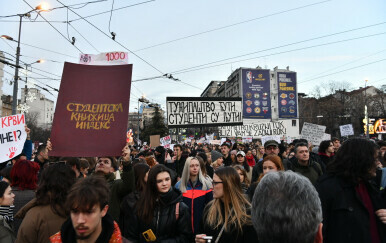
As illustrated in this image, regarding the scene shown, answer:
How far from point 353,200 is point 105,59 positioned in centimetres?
336

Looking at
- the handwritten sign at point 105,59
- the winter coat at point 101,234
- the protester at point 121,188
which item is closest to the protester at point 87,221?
the winter coat at point 101,234

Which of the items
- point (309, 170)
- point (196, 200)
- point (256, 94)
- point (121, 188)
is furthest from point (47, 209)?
point (256, 94)

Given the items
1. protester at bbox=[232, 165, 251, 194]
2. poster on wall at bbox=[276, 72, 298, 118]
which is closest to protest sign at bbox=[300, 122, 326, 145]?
protester at bbox=[232, 165, 251, 194]

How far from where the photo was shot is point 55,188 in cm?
280

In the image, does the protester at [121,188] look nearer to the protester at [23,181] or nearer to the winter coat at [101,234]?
the protester at [23,181]

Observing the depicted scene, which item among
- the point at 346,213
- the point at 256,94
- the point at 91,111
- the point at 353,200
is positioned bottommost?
the point at 346,213

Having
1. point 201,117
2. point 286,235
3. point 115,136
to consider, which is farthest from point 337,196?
point 201,117

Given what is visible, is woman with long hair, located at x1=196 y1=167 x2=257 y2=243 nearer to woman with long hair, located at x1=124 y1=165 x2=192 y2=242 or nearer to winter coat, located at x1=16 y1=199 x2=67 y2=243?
woman with long hair, located at x1=124 y1=165 x2=192 y2=242

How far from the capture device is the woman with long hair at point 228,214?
273 centimetres

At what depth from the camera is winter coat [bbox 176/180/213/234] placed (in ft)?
14.3

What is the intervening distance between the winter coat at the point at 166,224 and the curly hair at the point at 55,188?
0.83 m

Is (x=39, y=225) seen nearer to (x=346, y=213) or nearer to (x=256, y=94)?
(x=346, y=213)

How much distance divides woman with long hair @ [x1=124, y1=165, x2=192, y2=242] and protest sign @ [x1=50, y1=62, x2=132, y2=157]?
68 centimetres

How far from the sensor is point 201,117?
11.7 metres
